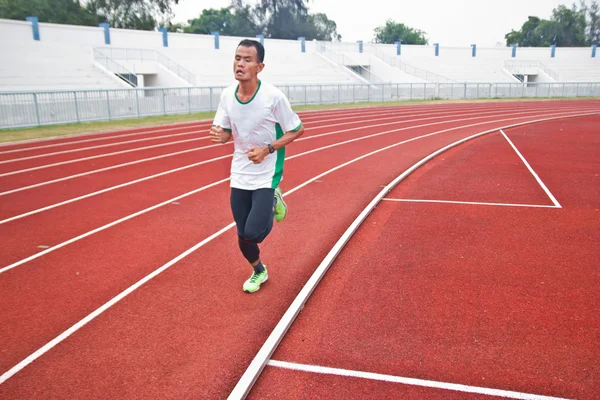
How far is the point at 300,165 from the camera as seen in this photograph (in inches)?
454

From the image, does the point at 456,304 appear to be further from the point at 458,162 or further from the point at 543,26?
the point at 543,26

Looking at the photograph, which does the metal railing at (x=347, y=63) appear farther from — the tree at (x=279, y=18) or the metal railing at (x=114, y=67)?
the tree at (x=279, y=18)

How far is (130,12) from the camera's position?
55031 millimetres

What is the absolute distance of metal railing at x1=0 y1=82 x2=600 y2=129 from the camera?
729 inches

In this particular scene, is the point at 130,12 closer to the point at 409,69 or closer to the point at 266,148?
the point at 409,69

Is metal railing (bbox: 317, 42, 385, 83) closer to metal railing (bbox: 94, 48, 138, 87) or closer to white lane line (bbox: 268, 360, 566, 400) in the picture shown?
metal railing (bbox: 94, 48, 138, 87)

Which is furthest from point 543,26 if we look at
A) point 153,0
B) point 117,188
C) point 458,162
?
point 117,188

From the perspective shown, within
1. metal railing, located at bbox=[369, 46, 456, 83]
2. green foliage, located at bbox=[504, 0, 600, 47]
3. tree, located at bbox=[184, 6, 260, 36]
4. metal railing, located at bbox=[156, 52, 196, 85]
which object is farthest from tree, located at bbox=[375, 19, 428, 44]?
metal railing, located at bbox=[156, 52, 196, 85]

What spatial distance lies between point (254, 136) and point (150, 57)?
33.0m

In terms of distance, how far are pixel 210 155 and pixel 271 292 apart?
8.49m

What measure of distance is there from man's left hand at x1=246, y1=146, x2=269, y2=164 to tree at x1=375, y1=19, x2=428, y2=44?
86.6 meters

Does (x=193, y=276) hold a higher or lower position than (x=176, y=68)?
lower

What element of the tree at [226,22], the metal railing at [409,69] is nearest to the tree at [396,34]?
the tree at [226,22]

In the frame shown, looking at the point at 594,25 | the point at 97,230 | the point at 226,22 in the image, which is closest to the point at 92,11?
the point at 226,22
